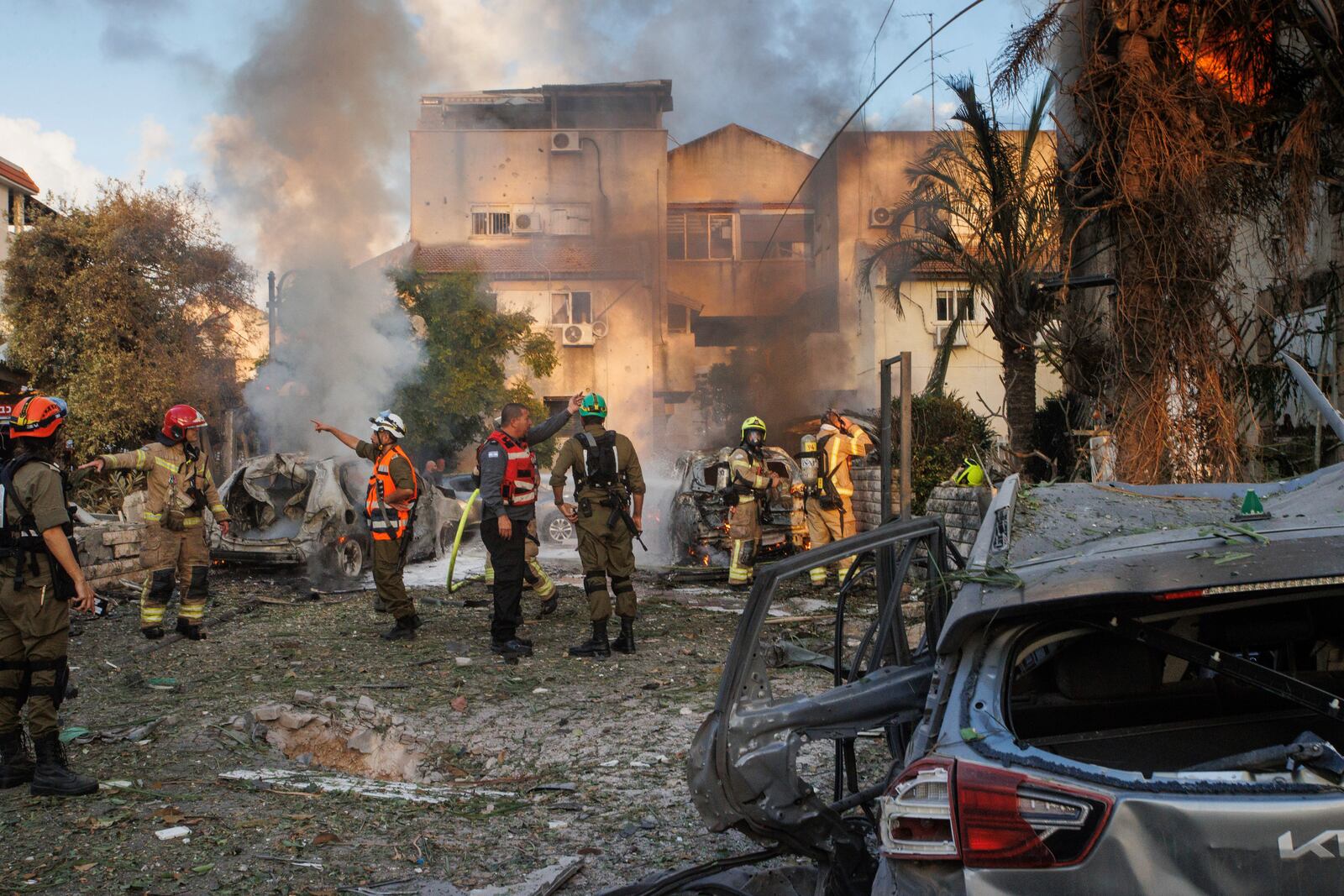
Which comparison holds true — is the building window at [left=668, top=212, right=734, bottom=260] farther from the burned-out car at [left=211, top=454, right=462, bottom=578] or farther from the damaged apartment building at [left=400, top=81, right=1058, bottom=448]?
the burned-out car at [left=211, top=454, right=462, bottom=578]

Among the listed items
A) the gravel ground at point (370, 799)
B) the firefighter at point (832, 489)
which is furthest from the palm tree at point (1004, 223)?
the gravel ground at point (370, 799)

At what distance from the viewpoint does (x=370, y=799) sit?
4691mm

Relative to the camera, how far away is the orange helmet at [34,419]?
16.4 ft

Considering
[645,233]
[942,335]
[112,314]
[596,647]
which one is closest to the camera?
[596,647]

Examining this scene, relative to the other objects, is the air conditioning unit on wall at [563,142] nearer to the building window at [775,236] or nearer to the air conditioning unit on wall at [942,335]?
the building window at [775,236]

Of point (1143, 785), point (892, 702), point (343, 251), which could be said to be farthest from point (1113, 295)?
point (343, 251)

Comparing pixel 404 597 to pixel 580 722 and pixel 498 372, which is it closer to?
pixel 580 722

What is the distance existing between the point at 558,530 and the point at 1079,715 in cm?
1290

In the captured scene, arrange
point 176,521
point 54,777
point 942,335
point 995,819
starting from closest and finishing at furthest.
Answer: point 995,819 < point 54,777 < point 176,521 < point 942,335

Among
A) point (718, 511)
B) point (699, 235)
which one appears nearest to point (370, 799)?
point (718, 511)

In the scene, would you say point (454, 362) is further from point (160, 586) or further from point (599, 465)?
point (599, 465)

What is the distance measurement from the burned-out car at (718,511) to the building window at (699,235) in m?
25.7

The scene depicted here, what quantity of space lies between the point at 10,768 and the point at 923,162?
40.6 feet

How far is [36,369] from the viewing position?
2283cm
